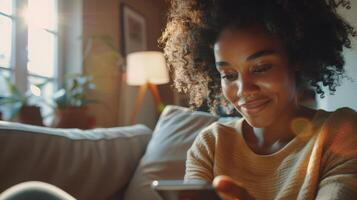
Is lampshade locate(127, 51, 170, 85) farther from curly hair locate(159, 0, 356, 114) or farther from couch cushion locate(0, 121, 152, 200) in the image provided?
curly hair locate(159, 0, 356, 114)

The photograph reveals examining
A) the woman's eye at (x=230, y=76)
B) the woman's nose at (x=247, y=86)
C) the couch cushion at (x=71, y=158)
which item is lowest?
the couch cushion at (x=71, y=158)

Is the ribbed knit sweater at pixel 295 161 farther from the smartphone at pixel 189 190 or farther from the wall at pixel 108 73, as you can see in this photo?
the wall at pixel 108 73

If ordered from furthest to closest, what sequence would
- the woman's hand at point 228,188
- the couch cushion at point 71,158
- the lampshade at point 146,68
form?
1. the lampshade at point 146,68
2. the couch cushion at point 71,158
3. the woman's hand at point 228,188

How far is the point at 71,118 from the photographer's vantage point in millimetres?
2152

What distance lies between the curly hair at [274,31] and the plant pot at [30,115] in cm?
110

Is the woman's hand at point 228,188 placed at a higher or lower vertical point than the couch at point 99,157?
higher

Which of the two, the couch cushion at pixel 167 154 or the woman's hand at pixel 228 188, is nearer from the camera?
the woman's hand at pixel 228 188

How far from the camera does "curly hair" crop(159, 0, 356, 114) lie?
0.80 m

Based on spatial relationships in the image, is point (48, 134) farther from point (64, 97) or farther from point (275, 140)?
point (64, 97)

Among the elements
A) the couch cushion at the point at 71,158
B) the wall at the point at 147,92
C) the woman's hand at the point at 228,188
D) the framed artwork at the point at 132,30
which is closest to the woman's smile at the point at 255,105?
the woman's hand at the point at 228,188

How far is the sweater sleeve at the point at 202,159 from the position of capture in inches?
34.4

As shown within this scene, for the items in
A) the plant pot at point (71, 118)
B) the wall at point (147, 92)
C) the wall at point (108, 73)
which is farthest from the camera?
the wall at point (147, 92)

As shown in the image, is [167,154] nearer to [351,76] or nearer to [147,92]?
[351,76]

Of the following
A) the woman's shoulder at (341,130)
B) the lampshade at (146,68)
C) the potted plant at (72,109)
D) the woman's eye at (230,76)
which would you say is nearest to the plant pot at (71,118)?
the potted plant at (72,109)
